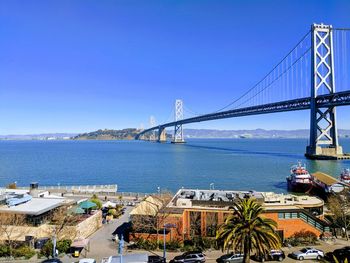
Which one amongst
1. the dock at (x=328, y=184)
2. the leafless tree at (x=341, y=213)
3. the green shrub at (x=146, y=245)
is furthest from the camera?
the dock at (x=328, y=184)

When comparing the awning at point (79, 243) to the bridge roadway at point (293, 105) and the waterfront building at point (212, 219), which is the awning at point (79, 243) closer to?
the waterfront building at point (212, 219)

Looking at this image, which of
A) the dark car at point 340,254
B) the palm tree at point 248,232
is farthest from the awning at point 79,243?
the dark car at point 340,254

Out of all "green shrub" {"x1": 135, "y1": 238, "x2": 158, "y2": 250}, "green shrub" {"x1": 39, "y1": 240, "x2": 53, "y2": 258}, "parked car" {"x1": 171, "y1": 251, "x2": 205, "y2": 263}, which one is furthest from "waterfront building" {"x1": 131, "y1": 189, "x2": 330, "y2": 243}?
"green shrub" {"x1": 39, "y1": 240, "x2": 53, "y2": 258}

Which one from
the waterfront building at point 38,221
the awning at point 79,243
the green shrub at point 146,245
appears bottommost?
the green shrub at point 146,245

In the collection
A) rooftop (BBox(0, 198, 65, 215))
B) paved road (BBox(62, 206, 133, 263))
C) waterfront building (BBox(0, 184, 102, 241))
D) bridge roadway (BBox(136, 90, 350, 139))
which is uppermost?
bridge roadway (BBox(136, 90, 350, 139))

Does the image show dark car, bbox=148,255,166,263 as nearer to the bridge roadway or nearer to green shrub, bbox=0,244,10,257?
green shrub, bbox=0,244,10,257

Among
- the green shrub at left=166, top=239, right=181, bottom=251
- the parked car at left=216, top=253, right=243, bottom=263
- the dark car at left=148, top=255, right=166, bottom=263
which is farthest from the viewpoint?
the green shrub at left=166, top=239, right=181, bottom=251

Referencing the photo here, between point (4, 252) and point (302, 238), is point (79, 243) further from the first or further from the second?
point (302, 238)

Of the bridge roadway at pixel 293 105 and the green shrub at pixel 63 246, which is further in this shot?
the bridge roadway at pixel 293 105

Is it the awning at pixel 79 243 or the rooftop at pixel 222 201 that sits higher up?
the rooftop at pixel 222 201

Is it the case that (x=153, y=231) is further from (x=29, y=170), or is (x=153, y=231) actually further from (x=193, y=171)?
(x=29, y=170)
